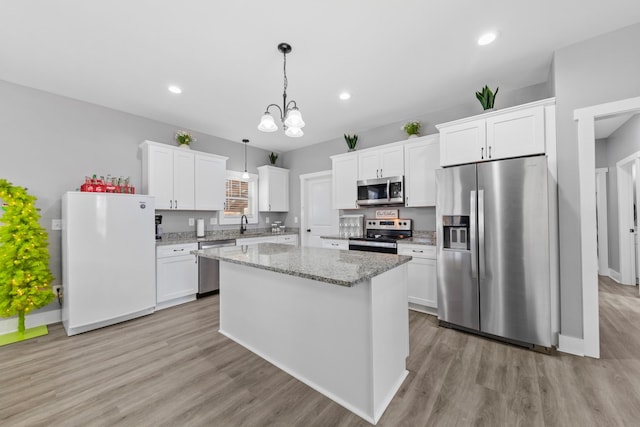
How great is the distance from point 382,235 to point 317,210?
158 cm

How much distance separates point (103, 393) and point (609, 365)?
12.9 feet

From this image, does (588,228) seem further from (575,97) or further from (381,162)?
(381,162)

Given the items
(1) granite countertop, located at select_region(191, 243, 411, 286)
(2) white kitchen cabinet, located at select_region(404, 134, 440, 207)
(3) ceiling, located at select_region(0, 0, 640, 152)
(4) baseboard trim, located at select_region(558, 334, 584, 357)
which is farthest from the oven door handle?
(3) ceiling, located at select_region(0, 0, 640, 152)

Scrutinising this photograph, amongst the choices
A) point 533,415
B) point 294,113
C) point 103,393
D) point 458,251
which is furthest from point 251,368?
point 458,251

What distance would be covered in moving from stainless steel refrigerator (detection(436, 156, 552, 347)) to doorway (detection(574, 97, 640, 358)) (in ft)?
0.88

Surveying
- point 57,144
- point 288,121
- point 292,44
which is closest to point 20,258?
point 57,144

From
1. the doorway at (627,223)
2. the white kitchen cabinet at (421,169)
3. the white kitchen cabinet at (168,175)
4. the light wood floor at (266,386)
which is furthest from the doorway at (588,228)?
the white kitchen cabinet at (168,175)

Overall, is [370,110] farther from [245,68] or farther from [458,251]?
[458,251]

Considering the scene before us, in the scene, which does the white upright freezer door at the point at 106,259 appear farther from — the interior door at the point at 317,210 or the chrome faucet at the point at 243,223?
the interior door at the point at 317,210

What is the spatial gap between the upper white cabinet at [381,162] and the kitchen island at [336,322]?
2084mm

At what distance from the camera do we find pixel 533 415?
1.59 metres

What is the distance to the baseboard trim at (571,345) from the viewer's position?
7.34ft

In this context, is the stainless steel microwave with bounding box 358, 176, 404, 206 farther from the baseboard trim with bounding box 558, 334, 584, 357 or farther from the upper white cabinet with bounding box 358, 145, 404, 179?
the baseboard trim with bounding box 558, 334, 584, 357

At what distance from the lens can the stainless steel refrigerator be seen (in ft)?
7.59
